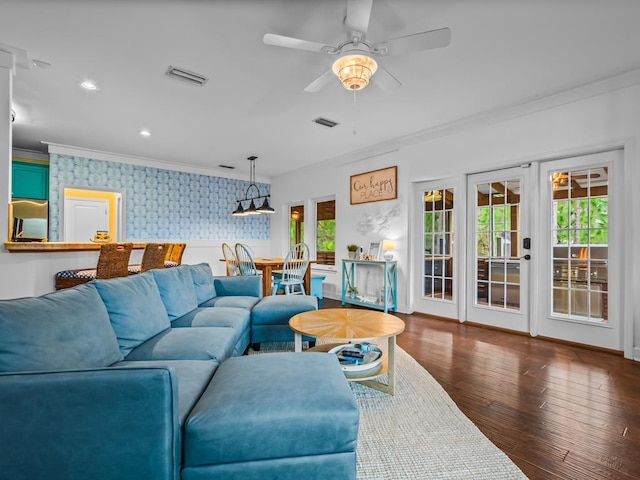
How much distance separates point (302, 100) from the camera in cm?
350

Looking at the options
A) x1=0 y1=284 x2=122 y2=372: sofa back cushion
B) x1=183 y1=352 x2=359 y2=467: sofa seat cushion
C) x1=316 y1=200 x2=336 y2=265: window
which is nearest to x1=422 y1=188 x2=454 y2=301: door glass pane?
x1=316 y1=200 x2=336 y2=265: window

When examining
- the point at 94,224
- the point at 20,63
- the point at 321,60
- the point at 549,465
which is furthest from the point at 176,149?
the point at 549,465

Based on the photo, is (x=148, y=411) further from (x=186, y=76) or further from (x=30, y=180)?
(x=30, y=180)

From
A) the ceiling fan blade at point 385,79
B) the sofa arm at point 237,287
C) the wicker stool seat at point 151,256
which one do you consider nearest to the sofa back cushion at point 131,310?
the sofa arm at point 237,287

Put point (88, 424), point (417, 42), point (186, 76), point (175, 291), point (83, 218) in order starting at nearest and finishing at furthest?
point (88, 424) < point (417, 42) < point (175, 291) < point (186, 76) < point (83, 218)

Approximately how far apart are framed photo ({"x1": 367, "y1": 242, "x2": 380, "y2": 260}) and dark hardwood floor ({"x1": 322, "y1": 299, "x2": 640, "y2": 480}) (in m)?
1.74

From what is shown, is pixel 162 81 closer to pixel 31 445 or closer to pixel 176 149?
pixel 176 149

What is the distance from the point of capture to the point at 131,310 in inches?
72.7

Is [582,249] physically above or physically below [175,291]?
above

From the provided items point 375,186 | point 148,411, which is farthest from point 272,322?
point 375,186

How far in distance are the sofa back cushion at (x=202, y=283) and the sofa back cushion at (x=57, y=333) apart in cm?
143

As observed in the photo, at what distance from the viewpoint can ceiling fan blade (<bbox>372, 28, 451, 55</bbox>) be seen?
1.87 m

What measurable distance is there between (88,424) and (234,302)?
204 cm

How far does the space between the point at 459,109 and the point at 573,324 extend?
104 inches
